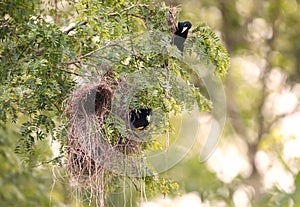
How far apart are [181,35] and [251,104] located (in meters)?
5.20

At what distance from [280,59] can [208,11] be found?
41.2 inches

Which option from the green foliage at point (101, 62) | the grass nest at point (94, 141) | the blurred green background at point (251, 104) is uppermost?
the blurred green background at point (251, 104)

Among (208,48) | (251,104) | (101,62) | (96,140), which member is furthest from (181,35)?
(251,104)

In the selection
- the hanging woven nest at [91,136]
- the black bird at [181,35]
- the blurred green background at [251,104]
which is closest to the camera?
the hanging woven nest at [91,136]

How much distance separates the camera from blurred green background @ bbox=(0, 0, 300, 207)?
24.5 ft

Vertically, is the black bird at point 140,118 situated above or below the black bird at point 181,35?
below

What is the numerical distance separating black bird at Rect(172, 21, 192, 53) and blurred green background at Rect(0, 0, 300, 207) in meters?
3.95

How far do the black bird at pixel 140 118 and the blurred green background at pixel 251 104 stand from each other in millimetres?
3984

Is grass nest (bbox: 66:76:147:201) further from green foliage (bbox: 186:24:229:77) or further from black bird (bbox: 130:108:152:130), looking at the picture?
green foliage (bbox: 186:24:229:77)

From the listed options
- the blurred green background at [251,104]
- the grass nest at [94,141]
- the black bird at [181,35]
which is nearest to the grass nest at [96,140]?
the grass nest at [94,141]

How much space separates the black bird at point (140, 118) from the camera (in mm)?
3252

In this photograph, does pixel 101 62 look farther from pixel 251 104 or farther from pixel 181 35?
pixel 251 104

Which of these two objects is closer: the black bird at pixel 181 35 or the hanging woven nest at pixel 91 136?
the hanging woven nest at pixel 91 136

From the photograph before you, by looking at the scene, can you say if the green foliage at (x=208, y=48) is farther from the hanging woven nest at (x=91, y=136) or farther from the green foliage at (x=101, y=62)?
the hanging woven nest at (x=91, y=136)
